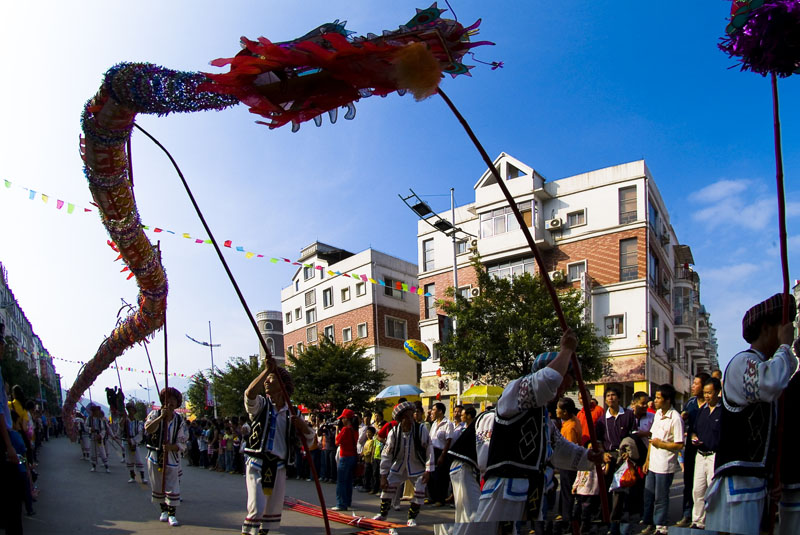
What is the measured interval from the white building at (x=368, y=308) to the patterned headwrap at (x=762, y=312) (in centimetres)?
3241

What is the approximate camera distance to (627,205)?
29000 mm

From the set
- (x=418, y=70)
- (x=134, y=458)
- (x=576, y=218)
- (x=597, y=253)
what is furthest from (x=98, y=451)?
(x=576, y=218)

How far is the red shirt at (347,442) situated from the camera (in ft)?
38.7

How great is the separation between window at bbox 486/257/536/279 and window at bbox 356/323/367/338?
387 inches

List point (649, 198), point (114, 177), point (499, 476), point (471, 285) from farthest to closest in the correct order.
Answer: point (471, 285) < point (649, 198) < point (114, 177) < point (499, 476)

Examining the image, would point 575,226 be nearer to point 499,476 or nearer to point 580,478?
point 580,478

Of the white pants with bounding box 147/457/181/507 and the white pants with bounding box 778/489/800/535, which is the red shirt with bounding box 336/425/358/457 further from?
the white pants with bounding box 778/489/800/535

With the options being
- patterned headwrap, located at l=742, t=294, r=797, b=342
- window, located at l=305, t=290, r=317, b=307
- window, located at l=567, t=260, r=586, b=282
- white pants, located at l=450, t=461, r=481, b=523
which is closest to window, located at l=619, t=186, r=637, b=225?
window, located at l=567, t=260, r=586, b=282

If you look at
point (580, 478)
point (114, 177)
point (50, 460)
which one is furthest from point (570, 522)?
→ point (50, 460)

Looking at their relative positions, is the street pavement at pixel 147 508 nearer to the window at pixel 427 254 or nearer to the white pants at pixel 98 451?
the white pants at pixel 98 451

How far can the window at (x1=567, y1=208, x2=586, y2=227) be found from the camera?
30.3m

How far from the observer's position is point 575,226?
3039 cm

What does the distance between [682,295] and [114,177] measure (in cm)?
3464

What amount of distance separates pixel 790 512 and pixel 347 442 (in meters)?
9.19
